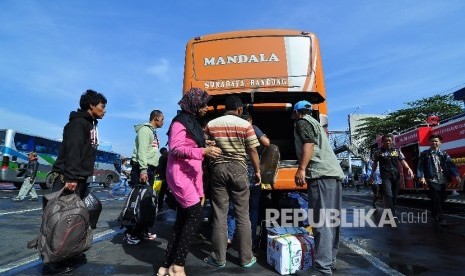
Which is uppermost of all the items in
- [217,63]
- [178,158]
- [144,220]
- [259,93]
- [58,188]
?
[217,63]

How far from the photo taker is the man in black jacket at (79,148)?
3.71 meters

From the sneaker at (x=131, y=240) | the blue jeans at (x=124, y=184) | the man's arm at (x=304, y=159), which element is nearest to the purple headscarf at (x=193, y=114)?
the man's arm at (x=304, y=159)

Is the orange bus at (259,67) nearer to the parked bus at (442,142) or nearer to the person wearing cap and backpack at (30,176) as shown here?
the parked bus at (442,142)

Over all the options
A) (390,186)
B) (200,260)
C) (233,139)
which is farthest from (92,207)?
(390,186)

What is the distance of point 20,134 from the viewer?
21.1 metres

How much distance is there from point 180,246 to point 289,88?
384 cm

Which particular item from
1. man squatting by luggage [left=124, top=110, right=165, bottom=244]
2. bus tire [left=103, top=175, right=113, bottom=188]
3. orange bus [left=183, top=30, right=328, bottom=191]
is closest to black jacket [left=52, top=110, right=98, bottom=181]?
man squatting by luggage [left=124, top=110, right=165, bottom=244]

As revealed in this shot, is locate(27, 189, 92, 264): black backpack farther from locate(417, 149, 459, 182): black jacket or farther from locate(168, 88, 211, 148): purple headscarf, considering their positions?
locate(417, 149, 459, 182): black jacket

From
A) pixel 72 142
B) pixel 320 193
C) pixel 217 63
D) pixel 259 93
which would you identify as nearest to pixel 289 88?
pixel 259 93

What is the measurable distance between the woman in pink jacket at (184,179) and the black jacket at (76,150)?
0.95 metres

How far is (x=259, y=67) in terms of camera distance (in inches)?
262

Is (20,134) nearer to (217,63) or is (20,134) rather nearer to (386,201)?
(217,63)

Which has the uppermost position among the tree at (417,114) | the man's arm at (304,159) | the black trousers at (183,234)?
the tree at (417,114)

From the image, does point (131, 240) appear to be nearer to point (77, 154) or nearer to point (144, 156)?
point (144, 156)
